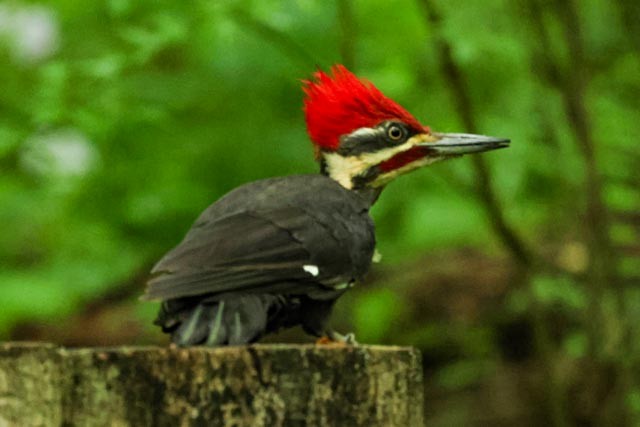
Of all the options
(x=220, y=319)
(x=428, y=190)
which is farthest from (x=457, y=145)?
(x=428, y=190)

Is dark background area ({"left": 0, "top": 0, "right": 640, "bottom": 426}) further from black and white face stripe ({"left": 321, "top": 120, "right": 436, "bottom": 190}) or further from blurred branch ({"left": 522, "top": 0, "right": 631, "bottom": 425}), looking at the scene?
black and white face stripe ({"left": 321, "top": 120, "right": 436, "bottom": 190})

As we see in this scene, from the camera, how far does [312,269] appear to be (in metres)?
3.12

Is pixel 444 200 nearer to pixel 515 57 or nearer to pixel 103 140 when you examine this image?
pixel 515 57

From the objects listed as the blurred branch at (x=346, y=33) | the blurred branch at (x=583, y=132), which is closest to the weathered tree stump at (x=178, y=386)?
the blurred branch at (x=346, y=33)

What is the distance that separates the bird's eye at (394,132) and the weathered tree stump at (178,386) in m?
1.19

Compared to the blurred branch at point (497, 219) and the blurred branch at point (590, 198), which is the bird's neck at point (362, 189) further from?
the blurred branch at point (590, 198)

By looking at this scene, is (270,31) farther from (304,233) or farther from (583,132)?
(304,233)

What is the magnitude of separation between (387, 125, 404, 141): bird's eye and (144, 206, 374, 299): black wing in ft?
1.06

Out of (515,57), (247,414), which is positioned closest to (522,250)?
(515,57)

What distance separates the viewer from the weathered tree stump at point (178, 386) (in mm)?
2305

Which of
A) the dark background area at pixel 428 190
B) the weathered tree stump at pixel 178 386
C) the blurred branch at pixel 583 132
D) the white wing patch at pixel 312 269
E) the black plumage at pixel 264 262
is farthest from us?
the dark background area at pixel 428 190

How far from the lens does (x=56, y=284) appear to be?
5645mm

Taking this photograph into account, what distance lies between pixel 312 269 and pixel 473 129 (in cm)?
137

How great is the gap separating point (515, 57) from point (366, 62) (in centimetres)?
96
